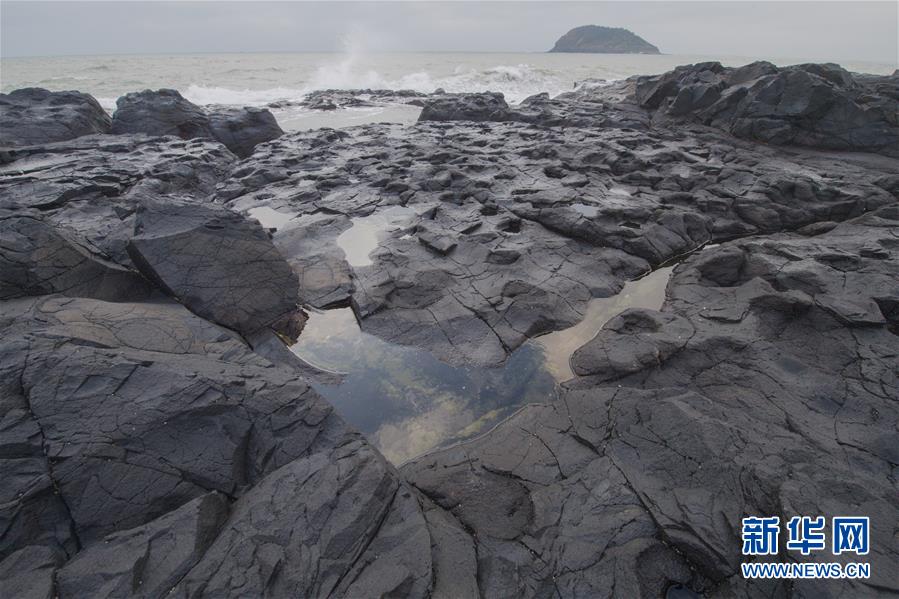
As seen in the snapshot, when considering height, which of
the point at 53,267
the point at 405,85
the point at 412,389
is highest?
the point at 405,85

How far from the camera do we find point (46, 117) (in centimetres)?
1434

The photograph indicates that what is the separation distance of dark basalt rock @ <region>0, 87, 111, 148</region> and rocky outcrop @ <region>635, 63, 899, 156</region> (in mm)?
21682

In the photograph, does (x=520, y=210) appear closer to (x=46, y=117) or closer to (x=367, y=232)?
(x=367, y=232)

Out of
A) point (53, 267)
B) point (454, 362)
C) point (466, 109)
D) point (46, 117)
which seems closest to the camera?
point (53, 267)

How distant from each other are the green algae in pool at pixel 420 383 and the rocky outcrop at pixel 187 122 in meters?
13.8

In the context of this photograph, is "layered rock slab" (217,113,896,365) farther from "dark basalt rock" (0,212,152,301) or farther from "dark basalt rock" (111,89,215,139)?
"dark basalt rock" (111,89,215,139)

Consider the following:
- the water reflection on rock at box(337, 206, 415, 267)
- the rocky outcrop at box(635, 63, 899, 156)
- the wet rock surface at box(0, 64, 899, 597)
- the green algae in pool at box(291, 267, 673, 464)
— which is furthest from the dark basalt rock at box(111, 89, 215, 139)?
the rocky outcrop at box(635, 63, 899, 156)

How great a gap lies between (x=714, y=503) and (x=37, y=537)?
182 inches

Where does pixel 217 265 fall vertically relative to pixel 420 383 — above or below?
above

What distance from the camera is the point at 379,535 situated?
9.87 ft

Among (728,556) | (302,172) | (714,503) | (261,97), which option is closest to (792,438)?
(714,503)

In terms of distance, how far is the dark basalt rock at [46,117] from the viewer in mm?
13266

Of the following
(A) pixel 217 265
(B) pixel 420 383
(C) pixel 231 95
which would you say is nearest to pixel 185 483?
(B) pixel 420 383

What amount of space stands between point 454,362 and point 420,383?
55 centimetres
